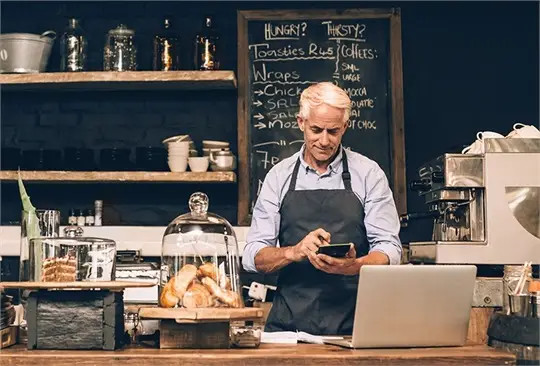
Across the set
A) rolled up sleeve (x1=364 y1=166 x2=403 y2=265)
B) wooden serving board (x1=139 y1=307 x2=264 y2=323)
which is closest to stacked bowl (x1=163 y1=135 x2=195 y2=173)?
rolled up sleeve (x1=364 y1=166 x2=403 y2=265)

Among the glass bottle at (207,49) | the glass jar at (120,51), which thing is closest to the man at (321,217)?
the glass bottle at (207,49)

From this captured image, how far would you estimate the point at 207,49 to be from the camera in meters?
4.64

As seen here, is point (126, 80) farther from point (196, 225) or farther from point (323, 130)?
point (196, 225)

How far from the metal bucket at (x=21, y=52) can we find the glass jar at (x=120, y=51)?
0.35m

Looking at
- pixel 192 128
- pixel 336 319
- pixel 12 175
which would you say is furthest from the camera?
pixel 192 128

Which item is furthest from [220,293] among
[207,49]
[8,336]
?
[207,49]

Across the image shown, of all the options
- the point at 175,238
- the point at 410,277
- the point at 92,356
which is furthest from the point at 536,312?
the point at 92,356

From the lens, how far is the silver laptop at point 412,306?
2.30 meters

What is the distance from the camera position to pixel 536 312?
8.36 ft

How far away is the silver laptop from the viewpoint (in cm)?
230

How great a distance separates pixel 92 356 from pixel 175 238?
476mm

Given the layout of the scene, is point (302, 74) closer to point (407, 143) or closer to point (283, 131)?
point (283, 131)

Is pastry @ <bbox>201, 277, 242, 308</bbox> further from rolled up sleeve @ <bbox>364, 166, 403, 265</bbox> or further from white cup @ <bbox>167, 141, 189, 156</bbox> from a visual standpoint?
white cup @ <bbox>167, 141, 189, 156</bbox>

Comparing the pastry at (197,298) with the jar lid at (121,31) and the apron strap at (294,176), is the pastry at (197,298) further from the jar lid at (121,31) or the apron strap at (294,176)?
the jar lid at (121,31)
